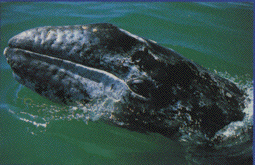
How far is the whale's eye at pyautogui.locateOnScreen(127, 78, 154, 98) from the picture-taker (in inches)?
106

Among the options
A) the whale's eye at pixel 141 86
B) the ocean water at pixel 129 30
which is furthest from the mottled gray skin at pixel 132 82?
the ocean water at pixel 129 30

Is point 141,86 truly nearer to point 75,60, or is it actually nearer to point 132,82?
point 132,82

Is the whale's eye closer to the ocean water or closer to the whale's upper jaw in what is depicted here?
the whale's upper jaw

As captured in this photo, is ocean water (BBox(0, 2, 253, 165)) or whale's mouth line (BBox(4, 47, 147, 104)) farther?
ocean water (BBox(0, 2, 253, 165))

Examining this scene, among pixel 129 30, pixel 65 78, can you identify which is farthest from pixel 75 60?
pixel 129 30

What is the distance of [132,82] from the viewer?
271 centimetres

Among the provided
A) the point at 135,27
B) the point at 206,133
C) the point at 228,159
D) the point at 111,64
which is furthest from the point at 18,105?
the point at 135,27

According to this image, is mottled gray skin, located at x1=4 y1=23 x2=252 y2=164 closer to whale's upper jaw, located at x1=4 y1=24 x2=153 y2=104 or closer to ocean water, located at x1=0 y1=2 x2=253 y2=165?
whale's upper jaw, located at x1=4 y1=24 x2=153 y2=104

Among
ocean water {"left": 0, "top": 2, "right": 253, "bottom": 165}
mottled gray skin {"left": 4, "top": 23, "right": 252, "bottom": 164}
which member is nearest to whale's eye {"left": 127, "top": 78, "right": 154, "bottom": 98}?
mottled gray skin {"left": 4, "top": 23, "right": 252, "bottom": 164}

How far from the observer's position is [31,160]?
3.05 meters

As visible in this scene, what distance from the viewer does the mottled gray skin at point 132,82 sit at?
8.98ft

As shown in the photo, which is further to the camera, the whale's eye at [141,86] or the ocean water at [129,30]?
the ocean water at [129,30]

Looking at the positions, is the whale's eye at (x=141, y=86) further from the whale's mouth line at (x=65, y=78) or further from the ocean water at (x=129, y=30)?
the ocean water at (x=129, y=30)

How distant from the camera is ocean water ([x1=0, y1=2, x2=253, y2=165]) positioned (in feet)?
10.6
